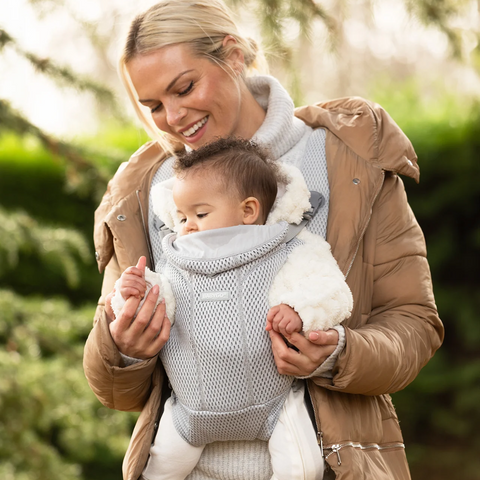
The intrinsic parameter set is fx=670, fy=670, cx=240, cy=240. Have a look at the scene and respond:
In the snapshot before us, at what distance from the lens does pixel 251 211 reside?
5.84 feet

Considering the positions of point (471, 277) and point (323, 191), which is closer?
point (323, 191)

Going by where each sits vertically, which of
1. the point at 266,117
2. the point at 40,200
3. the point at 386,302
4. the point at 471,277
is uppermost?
the point at 266,117

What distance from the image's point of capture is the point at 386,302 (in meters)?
1.91

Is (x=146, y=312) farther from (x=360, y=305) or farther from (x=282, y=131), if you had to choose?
(x=282, y=131)

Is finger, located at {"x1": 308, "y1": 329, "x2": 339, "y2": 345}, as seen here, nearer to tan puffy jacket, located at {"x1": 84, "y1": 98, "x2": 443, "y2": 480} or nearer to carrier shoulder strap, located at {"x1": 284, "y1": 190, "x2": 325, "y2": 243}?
tan puffy jacket, located at {"x1": 84, "y1": 98, "x2": 443, "y2": 480}

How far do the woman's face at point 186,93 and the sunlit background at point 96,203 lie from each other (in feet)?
0.64

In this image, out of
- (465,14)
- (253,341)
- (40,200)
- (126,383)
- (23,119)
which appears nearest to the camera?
(253,341)

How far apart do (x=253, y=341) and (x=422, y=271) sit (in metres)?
0.57

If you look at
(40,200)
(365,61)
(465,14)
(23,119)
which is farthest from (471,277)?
(365,61)

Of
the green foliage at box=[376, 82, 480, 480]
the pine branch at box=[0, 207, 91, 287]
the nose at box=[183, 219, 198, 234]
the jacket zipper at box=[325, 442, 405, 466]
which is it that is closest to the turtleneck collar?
the nose at box=[183, 219, 198, 234]

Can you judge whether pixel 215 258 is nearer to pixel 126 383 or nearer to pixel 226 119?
pixel 126 383

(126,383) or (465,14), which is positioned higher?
(465,14)

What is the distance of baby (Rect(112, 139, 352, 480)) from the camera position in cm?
164

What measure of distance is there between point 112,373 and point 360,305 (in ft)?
2.31
